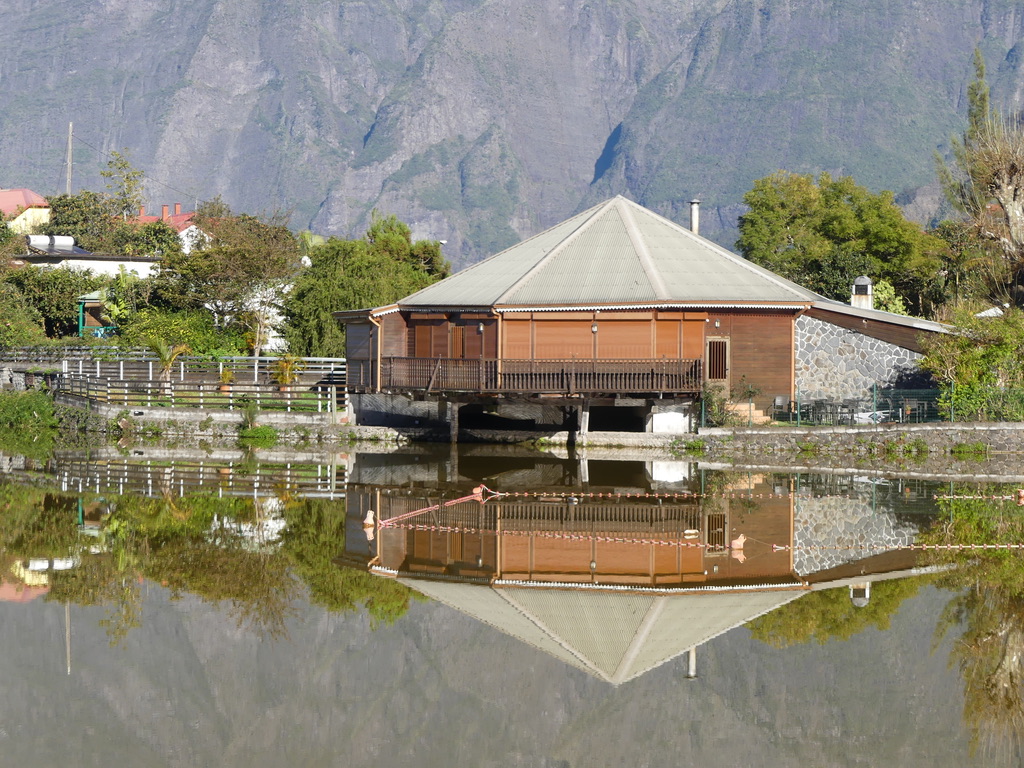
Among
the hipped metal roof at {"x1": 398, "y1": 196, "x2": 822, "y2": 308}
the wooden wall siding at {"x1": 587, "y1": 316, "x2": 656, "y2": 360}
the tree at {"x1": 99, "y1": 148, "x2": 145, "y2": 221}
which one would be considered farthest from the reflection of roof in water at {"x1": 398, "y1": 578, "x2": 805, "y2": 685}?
the tree at {"x1": 99, "y1": 148, "x2": 145, "y2": 221}

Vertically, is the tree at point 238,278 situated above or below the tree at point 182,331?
above

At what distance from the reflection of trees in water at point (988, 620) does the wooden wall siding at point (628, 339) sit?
521 inches

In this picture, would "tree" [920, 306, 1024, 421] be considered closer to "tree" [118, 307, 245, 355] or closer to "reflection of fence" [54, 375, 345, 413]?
"reflection of fence" [54, 375, 345, 413]

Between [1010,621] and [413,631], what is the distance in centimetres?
780

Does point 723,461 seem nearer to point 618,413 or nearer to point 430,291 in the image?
point 618,413

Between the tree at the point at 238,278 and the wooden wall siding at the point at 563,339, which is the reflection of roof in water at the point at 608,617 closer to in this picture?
the wooden wall siding at the point at 563,339

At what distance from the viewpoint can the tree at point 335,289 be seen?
54.2 m

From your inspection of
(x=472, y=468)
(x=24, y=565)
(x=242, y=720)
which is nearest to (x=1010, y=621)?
(x=242, y=720)

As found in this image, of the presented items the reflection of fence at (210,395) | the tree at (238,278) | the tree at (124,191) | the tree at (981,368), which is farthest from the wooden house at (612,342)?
the tree at (124,191)

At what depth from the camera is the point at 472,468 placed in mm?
36406

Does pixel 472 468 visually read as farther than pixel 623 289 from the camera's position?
No

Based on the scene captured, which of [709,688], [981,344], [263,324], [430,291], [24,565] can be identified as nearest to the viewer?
[709,688]

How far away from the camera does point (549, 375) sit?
1598 inches

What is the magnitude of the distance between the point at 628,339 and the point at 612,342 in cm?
46
